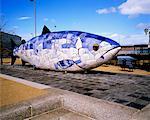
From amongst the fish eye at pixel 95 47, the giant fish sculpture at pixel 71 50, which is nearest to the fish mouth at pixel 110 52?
the giant fish sculpture at pixel 71 50

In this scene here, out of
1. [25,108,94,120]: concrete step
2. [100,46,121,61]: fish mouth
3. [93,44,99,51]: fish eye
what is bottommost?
[25,108,94,120]: concrete step

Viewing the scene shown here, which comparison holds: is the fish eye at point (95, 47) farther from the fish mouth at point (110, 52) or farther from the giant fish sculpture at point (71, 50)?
the fish mouth at point (110, 52)

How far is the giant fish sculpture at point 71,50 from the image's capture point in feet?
31.9

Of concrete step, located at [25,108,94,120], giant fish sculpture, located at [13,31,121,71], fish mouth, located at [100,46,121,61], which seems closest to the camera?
concrete step, located at [25,108,94,120]

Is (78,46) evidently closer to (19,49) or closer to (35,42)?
(35,42)

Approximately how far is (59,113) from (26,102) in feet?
3.18

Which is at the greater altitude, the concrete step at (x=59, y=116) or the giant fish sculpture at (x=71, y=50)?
the giant fish sculpture at (x=71, y=50)

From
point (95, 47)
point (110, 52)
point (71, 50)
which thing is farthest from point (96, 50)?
point (71, 50)

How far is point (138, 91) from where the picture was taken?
6.34 m

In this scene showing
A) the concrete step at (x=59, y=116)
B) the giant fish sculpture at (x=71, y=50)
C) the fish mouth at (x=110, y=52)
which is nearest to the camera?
the concrete step at (x=59, y=116)

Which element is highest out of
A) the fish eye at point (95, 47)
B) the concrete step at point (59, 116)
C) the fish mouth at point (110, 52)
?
the fish eye at point (95, 47)

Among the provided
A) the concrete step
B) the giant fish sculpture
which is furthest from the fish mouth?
the concrete step

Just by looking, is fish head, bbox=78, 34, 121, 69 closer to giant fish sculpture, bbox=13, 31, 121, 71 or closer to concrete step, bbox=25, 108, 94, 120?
giant fish sculpture, bbox=13, 31, 121, 71

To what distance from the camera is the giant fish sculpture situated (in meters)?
9.73
